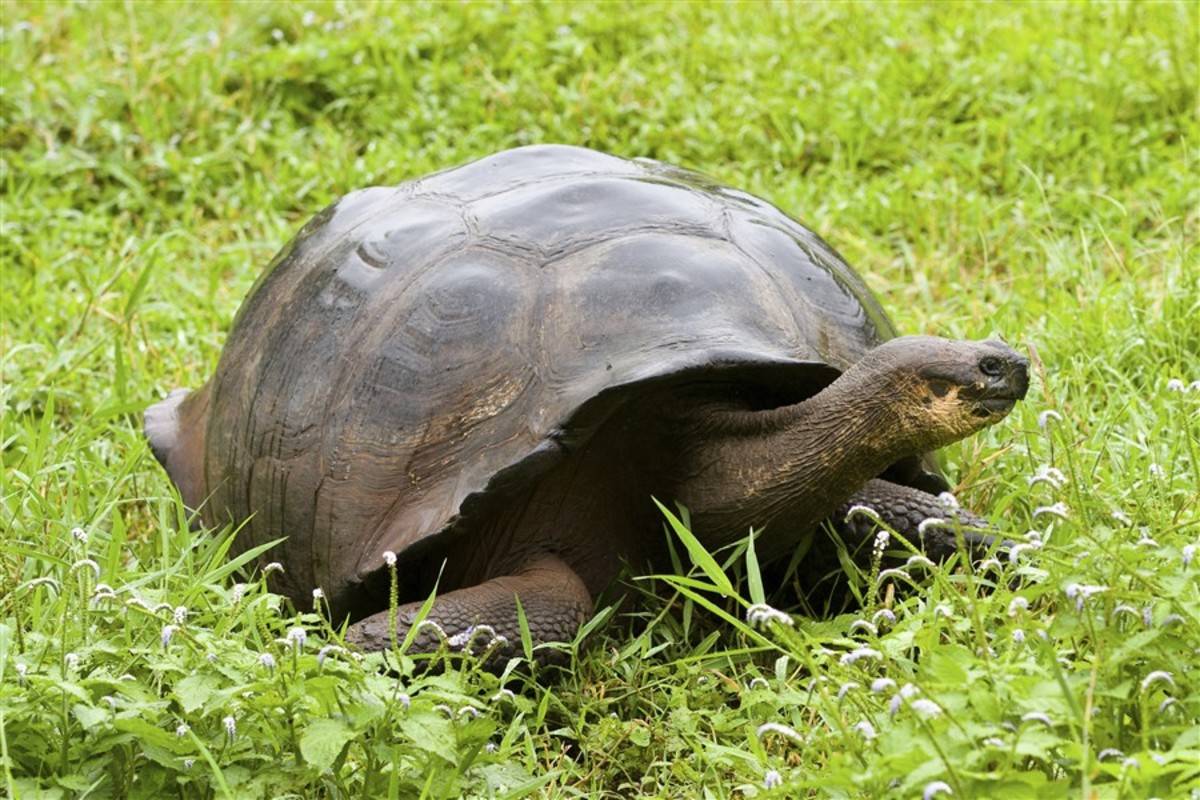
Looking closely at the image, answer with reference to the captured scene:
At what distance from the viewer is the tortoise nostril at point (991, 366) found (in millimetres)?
3109

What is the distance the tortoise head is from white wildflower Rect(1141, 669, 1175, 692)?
894mm

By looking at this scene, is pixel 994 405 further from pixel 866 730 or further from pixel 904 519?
pixel 866 730

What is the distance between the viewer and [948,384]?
10.3 ft

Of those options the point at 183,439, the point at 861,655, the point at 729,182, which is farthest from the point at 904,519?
the point at 729,182

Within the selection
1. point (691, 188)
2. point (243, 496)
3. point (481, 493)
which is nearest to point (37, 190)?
point (243, 496)

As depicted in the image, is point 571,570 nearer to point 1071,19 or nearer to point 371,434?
point 371,434

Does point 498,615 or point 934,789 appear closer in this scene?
point 934,789

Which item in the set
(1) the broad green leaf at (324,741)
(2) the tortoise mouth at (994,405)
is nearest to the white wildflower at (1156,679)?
(2) the tortoise mouth at (994,405)

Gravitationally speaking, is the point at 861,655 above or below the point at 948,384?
below

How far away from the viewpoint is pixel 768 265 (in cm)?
355

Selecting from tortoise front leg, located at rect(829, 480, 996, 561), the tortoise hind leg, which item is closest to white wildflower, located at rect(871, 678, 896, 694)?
tortoise front leg, located at rect(829, 480, 996, 561)

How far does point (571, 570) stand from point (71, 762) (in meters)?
1.16

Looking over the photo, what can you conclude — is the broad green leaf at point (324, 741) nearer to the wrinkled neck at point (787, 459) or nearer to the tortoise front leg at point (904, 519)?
the wrinkled neck at point (787, 459)

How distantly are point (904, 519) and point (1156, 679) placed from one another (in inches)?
50.7
